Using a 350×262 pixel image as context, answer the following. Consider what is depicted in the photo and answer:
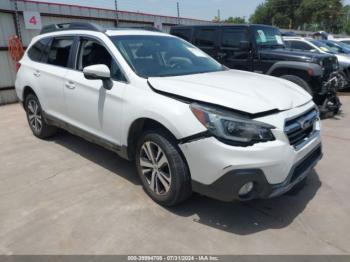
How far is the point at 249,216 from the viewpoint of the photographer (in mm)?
3227

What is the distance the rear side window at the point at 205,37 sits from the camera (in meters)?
8.13

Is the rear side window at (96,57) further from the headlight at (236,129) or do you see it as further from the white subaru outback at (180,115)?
the headlight at (236,129)

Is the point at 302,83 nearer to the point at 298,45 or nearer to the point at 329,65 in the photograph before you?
the point at 329,65

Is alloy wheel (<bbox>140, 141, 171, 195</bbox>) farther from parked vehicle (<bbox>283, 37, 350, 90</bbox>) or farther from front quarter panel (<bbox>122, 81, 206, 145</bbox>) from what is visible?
parked vehicle (<bbox>283, 37, 350, 90</bbox>)

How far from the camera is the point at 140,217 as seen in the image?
10.7ft

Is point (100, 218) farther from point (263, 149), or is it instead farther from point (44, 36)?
point (44, 36)

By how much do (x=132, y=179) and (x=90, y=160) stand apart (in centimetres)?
95

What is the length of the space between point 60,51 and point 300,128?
3.51 metres

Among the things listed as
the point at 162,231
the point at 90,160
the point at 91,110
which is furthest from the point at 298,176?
the point at 90,160

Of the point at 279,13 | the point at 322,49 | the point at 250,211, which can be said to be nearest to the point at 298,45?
the point at 322,49

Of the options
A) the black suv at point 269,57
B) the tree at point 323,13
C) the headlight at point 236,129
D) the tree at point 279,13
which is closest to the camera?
the headlight at point 236,129

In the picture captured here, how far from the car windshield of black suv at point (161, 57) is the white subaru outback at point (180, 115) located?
0.01m

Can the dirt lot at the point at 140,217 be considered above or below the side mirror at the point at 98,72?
below

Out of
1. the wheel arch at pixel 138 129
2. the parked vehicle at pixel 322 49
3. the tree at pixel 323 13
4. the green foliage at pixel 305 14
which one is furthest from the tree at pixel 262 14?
the wheel arch at pixel 138 129
